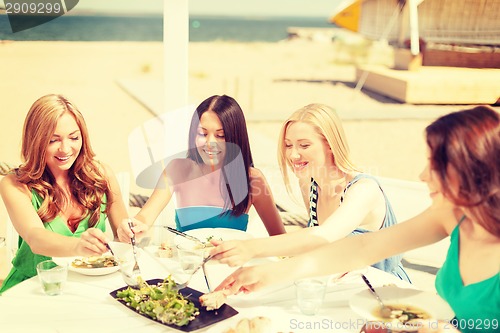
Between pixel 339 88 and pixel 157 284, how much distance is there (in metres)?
20.8

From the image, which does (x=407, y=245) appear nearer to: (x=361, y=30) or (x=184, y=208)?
(x=184, y=208)

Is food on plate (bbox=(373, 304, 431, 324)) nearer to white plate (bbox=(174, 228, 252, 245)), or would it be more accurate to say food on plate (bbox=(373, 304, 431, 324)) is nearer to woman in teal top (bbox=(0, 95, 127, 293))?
white plate (bbox=(174, 228, 252, 245))

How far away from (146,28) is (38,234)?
3720cm

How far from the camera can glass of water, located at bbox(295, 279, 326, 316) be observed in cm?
161

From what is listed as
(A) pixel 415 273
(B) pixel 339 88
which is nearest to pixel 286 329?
(A) pixel 415 273

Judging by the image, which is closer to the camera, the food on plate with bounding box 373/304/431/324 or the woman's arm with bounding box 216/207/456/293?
the food on plate with bounding box 373/304/431/324

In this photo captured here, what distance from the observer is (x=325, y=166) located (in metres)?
2.22

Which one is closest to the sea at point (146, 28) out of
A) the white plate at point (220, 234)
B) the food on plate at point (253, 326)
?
the white plate at point (220, 234)

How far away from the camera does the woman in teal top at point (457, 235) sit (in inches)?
53.7

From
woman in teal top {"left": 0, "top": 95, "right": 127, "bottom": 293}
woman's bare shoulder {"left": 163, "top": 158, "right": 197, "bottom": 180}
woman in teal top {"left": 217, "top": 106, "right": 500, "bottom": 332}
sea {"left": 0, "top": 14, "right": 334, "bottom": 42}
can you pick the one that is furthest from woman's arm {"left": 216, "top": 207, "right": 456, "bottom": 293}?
sea {"left": 0, "top": 14, "right": 334, "bottom": 42}

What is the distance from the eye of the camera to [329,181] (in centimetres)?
227

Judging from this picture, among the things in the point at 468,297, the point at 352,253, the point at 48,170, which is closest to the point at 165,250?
the point at 352,253

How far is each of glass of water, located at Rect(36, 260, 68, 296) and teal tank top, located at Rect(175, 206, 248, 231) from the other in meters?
0.96

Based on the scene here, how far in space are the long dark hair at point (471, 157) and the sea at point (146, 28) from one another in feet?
110
